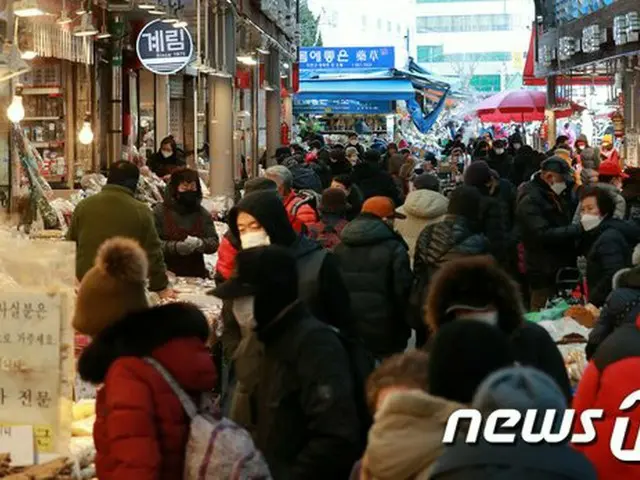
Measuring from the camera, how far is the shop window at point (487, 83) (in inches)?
3836

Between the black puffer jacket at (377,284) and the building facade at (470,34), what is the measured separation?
3914 inches

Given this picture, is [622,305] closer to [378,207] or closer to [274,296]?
[274,296]

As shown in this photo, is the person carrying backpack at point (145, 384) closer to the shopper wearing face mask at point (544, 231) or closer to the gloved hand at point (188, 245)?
the gloved hand at point (188, 245)

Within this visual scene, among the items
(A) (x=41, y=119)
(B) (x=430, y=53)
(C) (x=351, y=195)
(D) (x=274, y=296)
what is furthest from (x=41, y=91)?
(B) (x=430, y=53)

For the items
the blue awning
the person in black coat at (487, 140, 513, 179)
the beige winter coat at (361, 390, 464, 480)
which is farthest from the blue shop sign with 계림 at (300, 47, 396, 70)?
the beige winter coat at (361, 390, 464, 480)

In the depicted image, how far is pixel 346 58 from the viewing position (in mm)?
49375

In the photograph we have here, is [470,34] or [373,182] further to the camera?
[470,34]

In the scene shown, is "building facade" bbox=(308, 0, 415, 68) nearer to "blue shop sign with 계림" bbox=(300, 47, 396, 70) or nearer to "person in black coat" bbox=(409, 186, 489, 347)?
"blue shop sign with 계림" bbox=(300, 47, 396, 70)

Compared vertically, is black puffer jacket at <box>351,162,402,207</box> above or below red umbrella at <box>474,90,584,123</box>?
below

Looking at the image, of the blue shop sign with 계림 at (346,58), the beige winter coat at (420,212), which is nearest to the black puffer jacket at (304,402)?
the beige winter coat at (420,212)

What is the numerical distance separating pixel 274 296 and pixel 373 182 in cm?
1195

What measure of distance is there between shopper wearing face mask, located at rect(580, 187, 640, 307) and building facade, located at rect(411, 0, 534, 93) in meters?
97.4

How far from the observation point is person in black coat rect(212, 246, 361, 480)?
4914 mm

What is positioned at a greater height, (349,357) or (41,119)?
(41,119)
